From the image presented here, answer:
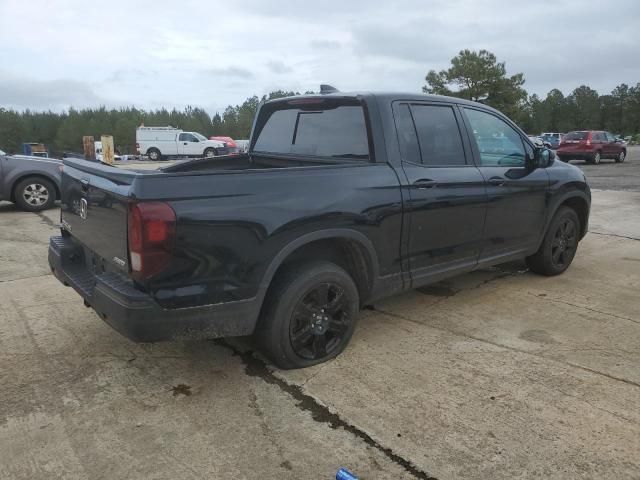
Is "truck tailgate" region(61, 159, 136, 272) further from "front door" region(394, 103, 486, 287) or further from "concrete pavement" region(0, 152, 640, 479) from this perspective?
"front door" region(394, 103, 486, 287)

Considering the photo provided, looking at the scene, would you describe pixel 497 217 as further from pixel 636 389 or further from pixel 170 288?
pixel 170 288

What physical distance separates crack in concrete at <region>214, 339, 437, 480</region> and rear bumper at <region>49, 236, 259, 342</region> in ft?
1.38

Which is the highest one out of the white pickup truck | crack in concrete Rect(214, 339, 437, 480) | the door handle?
the white pickup truck

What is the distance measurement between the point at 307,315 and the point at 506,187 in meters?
2.17

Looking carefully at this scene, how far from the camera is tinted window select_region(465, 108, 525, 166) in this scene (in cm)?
427

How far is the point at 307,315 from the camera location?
3.24m

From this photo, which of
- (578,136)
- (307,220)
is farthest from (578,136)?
(307,220)

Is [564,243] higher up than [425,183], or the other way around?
[425,183]

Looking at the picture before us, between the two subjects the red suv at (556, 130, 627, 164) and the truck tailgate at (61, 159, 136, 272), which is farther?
the red suv at (556, 130, 627, 164)

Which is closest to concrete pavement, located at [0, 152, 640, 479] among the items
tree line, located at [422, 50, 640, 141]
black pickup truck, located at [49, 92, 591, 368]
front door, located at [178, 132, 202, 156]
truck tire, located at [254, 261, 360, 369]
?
truck tire, located at [254, 261, 360, 369]

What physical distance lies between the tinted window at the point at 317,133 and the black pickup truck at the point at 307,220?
0.04 ft

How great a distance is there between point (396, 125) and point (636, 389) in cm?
220

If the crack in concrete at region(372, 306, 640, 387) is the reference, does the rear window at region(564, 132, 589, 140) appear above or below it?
above

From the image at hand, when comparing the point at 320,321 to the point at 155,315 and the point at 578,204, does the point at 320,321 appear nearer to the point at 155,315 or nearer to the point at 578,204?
the point at 155,315
